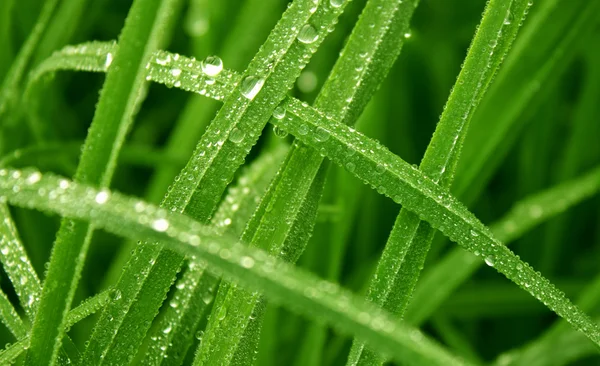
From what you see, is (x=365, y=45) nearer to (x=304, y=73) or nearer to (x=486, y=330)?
(x=304, y=73)

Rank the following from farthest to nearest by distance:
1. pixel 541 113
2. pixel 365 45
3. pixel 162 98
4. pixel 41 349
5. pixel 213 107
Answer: pixel 162 98 → pixel 541 113 → pixel 213 107 → pixel 365 45 → pixel 41 349

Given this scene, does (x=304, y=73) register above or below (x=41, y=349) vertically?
above

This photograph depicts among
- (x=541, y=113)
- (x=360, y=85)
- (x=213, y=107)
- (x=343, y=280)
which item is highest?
(x=541, y=113)

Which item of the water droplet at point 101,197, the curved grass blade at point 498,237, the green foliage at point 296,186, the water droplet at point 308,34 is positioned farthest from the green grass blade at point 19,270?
the curved grass blade at point 498,237

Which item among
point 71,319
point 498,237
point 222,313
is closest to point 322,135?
point 222,313

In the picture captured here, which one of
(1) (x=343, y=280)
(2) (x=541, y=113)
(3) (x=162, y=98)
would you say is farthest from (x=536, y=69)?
(3) (x=162, y=98)

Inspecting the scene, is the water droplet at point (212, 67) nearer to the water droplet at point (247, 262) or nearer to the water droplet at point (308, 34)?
the water droplet at point (308, 34)

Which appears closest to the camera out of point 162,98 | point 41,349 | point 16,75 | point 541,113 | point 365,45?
point 41,349
